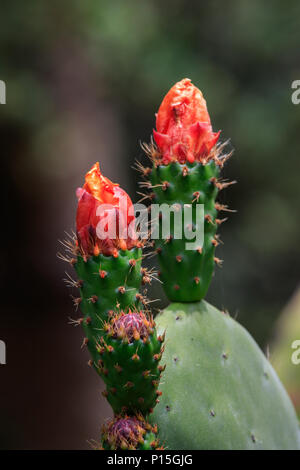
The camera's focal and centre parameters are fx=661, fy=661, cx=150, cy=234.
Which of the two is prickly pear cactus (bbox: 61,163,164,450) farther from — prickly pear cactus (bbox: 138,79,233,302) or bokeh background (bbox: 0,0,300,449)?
bokeh background (bbox: 0,0,300,449)

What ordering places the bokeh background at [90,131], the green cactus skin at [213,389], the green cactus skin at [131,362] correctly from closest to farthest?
the green cactus skin at [131,362], the green cactus skin at [213,389], the bokeh background at [90,131]

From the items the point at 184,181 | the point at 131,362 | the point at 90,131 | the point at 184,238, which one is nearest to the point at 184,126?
the point at 184,181

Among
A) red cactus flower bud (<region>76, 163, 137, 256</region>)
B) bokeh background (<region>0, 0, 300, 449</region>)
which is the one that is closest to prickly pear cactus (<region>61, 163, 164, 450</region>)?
red cactus flower bud (<region>76, 163, 137, 256</region>)

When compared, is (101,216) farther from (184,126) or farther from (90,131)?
(90,131)

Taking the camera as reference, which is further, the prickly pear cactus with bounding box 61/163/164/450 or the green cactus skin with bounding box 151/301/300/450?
the green cactus skin with bounding box 151/301/300/450

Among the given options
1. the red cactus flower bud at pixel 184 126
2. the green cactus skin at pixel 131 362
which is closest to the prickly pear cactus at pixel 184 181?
the red cactus flower bud at pixel 184 126

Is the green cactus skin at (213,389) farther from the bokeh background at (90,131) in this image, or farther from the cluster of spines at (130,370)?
the bokeh background at (90,131)
